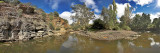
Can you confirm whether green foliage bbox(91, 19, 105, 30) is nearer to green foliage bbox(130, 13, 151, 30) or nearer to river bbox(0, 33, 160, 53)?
river bbox(0, 33, 160, 53)

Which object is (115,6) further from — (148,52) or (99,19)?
(148,52)

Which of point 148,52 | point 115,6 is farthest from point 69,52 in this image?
point 115,6

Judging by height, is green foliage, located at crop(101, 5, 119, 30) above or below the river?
above

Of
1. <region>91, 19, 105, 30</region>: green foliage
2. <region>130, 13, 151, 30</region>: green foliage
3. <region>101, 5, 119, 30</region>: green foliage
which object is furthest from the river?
<region>130, 13, 151, 30</region>: green foliage

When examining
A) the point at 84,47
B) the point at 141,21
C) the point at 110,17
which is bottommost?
the point at 84,47

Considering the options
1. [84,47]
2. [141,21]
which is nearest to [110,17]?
[84,47]

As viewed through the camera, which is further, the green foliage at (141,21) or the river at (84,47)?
the green foliage at (141,21)

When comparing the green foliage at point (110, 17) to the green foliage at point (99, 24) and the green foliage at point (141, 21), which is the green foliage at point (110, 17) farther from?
the green foliage at point (141, 21)

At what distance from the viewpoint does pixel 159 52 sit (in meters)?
6.51

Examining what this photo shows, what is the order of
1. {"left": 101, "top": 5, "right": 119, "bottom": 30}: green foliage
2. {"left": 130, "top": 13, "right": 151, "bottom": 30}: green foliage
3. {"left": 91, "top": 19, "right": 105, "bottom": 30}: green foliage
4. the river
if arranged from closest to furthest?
1. the river
2. {"left": 101, "top": 5, "right": 119, "bottom": 30}: green foliage
3. {"left": 91, "top": 19, "right": 105, "bottom": 30}: green foliage
4. {"left": 130, "top": 13, "right": 151, "bottom": 30}: green foliage

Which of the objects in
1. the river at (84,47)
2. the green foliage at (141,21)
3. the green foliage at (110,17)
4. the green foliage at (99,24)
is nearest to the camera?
the river at (84,47)

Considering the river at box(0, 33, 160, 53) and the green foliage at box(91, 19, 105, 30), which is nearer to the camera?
the river at box(0, 33, 160, 53)

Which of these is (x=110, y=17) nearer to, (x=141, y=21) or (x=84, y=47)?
(x=84, y=47)

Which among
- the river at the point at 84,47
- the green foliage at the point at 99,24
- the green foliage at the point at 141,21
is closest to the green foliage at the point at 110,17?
the green foliage at the point at 99,24
